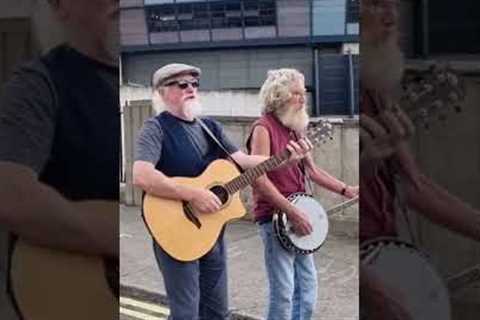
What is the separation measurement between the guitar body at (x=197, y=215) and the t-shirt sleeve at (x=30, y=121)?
0.49m

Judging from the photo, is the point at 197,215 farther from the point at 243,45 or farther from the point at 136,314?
the point at 243,45

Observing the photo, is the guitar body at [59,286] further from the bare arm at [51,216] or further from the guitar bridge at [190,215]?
the guitar bridge at [190,215]

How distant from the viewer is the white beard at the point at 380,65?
2.95m

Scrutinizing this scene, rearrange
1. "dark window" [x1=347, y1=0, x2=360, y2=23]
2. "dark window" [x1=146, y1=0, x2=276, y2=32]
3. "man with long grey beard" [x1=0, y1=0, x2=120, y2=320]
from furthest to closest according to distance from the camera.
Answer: "man with long grey beard" [x1=0, y1=0, x2=120, y2=320] → "dark window" [x1=146, y1=0, x2=276, y2=32] → "dark window" [x1=347, y1=0, x2=360, y2=23]

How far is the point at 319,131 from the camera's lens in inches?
115

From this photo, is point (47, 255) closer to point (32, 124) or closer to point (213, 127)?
point (32, 124)

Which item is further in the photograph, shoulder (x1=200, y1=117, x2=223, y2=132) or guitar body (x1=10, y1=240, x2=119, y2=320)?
guitar body (x1=10, y1=240, x2=119, y2=320)

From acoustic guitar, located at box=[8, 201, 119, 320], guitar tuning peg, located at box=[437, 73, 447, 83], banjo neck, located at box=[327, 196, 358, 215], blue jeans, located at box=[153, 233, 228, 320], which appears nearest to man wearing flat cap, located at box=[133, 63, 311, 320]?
blue jeans, located at box=[153, 233, 228, 320]

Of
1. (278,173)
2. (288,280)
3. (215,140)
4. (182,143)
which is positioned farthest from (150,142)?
(288,280)

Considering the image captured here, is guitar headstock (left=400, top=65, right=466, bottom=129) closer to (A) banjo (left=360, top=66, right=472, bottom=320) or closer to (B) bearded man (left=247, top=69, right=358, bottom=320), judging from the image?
(A) banjo (left=360, top=66, right=472, bottom=320)

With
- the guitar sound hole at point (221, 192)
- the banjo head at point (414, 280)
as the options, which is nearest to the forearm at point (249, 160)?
the guitar sound hole at point (221, 192)

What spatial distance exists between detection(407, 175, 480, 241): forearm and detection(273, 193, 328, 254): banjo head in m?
0.37

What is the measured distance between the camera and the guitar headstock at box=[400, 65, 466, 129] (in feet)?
9.89

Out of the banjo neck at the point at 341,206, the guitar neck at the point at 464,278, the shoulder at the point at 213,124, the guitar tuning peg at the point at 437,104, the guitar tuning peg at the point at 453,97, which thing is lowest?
the guitar neck at the point at 464,278
